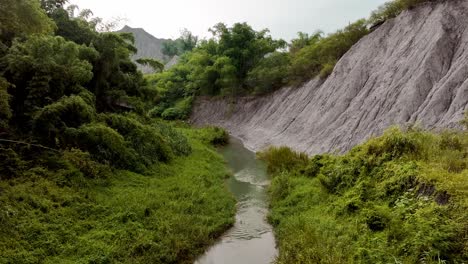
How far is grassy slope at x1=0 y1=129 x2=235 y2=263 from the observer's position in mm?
7492

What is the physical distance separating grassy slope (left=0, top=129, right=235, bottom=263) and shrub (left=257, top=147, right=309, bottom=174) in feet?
12.0

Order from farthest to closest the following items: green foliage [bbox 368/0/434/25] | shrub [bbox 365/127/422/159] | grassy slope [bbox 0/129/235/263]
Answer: green foliage [bbox 368/0/434/25], shrub [bbox 365/127/422/159], grassy slope [bbox 0/129/235/263]

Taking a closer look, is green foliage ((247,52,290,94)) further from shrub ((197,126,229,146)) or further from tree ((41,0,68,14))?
tree ((41,0,68,14))

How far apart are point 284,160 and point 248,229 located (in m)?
5.89

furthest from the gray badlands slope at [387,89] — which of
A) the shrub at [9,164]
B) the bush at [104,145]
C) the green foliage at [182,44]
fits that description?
the green foliage at [182,44]

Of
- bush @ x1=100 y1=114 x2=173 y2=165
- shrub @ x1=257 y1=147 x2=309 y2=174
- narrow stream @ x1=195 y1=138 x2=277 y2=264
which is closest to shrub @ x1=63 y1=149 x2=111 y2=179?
bush @ x1=100 y1=114 x2=173 y2=165

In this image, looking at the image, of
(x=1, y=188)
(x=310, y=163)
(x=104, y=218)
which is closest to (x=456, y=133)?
(x=310, y=163)

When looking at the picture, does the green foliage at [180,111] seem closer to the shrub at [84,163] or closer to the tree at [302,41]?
the tree at [302,41]

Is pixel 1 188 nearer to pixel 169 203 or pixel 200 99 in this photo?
pixel 169 203

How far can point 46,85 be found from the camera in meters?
11.6

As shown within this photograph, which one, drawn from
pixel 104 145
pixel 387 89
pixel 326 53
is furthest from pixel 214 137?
pixel 104 145

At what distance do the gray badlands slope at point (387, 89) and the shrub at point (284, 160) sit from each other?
1482mm

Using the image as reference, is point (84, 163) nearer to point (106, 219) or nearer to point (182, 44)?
point (106, 219)

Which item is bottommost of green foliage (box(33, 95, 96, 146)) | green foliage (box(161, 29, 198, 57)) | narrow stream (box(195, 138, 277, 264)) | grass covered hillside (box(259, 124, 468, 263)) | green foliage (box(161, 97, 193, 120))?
narrow stream (box(195, 138, 277, 264))
